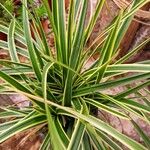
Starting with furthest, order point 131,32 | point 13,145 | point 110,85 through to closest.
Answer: point 131,32
point 13,145
point 110,85

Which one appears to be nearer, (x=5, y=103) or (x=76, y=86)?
(x=76, y=86)

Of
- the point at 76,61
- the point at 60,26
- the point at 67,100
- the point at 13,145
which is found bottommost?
the point at 13,145

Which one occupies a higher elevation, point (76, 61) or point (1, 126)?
point (76, 61)

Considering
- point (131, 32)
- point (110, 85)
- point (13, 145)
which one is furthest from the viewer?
point (131, 32)

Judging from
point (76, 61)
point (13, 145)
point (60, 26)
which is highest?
point (60, 26)

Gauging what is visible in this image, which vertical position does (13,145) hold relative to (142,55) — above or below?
below

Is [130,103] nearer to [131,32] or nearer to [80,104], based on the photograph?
[80,104]

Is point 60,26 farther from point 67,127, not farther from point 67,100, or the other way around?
point 67,127

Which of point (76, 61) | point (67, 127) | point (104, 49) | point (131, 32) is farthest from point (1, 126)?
point (131, 32)

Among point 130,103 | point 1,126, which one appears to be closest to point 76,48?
point 130,103
